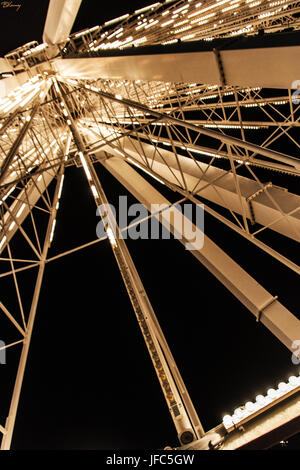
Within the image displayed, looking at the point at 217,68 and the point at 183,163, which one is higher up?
the point at 183,163

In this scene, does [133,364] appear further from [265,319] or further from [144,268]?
[265,319]

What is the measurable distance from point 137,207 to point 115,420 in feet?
37.5

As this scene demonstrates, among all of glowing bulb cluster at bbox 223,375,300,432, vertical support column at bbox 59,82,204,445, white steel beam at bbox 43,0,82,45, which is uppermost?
white steel beam at bbox 43,0,82,45

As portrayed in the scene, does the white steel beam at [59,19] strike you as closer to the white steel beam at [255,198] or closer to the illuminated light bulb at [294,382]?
the white steel beam at [255,198]

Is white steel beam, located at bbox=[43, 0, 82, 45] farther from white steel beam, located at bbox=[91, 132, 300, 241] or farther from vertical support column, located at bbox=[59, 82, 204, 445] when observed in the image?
white steel beam, located at bbox=[91, 132, 300, 241]

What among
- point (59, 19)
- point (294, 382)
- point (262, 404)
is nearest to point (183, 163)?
point (59, 19)

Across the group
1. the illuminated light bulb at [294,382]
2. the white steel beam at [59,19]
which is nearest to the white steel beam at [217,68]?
the illuminated light bulb at [294,382]

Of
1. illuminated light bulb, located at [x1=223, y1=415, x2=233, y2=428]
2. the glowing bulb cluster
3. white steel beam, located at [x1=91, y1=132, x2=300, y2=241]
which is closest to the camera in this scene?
the glowing bulb cluster

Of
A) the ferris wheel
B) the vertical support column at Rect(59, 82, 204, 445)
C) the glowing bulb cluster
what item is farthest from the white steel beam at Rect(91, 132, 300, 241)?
the glowing bulb cluster

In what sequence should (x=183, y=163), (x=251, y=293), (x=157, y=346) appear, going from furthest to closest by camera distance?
1. (x=183, y=163)
2. (x=251, y=293)
3. (x=157, y=346)

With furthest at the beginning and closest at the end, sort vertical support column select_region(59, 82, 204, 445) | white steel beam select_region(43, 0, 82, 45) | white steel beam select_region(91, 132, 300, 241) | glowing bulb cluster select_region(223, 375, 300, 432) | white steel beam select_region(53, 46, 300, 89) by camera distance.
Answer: white steel beam select_region(43, 0, 82, 45) → white steel beam select_region(91, 132, 300, 241) → vertical support column select_region(59, 82, 204, 445) → glowing bulb cluster select_region(223, 375, 300, 432) → white steel beam select_region(53, 46, 300, 89)

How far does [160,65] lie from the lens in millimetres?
5902

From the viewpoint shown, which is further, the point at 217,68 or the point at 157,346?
the point at 157,346

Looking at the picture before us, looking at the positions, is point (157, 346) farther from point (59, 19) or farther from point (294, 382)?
point (59, 19)
